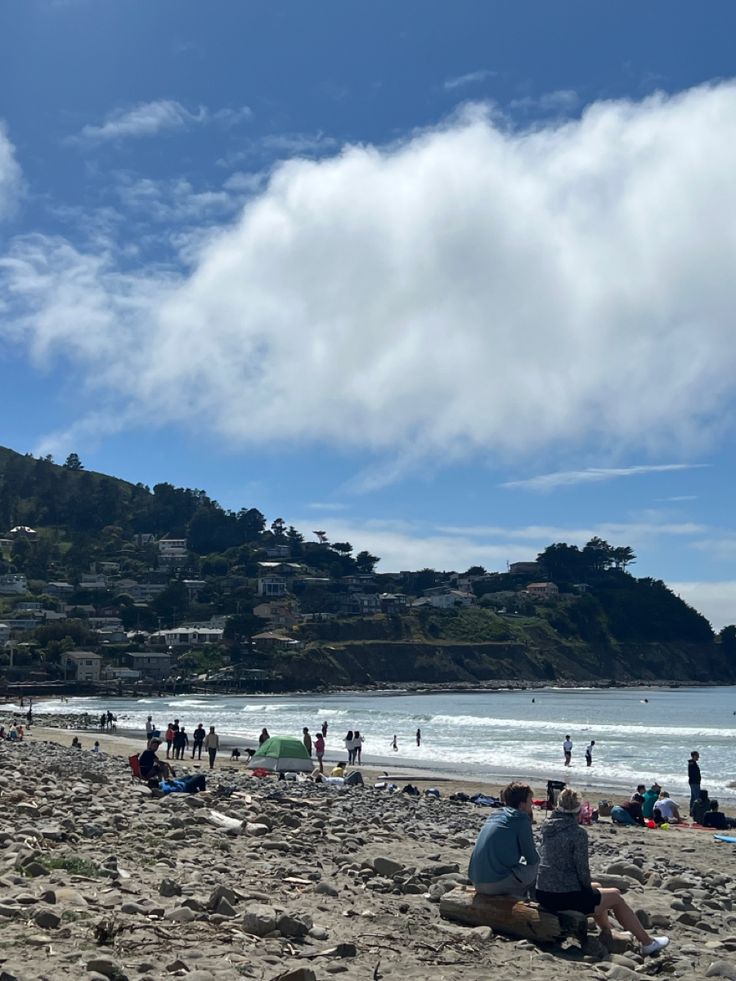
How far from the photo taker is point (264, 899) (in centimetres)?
749

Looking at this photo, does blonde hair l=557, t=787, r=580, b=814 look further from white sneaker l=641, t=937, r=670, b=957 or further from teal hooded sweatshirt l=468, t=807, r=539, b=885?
white sneaker l=641, t=937, r=670, b=957

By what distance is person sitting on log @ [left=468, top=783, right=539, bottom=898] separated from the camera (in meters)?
6.82

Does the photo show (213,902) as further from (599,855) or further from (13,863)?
(599,855)

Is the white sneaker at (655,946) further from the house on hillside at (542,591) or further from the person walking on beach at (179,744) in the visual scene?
the house on hillside at (542,591)

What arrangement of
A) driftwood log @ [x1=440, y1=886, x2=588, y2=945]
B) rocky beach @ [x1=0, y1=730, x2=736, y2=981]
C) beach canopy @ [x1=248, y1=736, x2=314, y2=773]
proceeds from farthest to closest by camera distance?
beach canopy @ [x1=248, y1=736, x2=314, y2=773], driftwood log @ [x1=440, y1=886, x2=588, y2=945], rocky beach @ [x1=0, y1=730, x2=736, y2=981]

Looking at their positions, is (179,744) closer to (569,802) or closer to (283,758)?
(283,758)

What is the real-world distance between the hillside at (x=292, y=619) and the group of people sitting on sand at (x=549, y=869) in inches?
4600

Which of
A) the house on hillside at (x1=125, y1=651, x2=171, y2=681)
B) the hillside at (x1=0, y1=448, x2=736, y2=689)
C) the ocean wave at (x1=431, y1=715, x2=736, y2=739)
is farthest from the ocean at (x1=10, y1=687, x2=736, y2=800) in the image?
the hillside at (x1=0, y1=448, x2=736, y2=689)

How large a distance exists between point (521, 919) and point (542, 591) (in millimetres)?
189321

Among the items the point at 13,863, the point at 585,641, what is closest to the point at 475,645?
the point at 585,641

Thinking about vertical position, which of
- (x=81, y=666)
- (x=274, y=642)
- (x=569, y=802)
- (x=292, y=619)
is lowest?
(x=569, y=802)

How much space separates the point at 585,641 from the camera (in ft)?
584

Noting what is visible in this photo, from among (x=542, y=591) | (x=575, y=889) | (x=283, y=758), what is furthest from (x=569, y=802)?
(x=542, y=591)

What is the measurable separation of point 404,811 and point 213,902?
1007 centimetres
